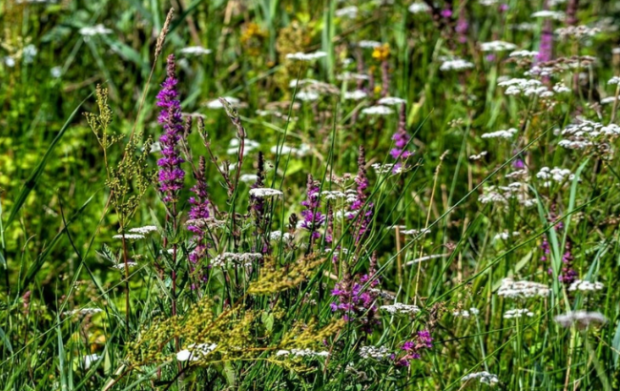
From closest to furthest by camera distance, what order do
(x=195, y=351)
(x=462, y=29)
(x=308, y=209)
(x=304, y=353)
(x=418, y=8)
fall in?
(x=195, y=351)
(x=304, y=353)
(x=308, y=209)
(x=462, y=29)
(x=418, y=8)

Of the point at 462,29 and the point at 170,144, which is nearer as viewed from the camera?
the point at 170,144

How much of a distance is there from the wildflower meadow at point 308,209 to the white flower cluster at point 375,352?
0.03 m

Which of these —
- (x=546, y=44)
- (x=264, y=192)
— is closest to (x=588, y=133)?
(x=264, y=192)

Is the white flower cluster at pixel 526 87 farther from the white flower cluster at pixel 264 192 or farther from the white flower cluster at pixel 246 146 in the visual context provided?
the white flower cluster at pixel 264 192

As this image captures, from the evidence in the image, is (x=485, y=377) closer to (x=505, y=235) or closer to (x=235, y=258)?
(x=235, y=258)

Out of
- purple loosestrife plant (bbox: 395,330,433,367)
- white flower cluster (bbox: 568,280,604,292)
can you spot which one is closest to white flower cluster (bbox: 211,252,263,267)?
purple loosestrife plant (bbox: 395,330,433,367)

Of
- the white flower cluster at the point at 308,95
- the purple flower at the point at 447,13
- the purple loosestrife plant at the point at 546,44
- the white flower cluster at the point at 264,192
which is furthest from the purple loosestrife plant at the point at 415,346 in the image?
the purple loosestrife plant at the point at 546,44

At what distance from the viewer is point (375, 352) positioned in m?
1.74

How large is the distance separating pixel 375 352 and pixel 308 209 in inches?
15.7

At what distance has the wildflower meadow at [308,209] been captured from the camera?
5.60ft

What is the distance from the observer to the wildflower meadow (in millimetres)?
1707

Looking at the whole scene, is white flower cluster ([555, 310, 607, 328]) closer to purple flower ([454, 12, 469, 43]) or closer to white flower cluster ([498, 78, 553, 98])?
white flower cluster ([498, 78, 553, 98])

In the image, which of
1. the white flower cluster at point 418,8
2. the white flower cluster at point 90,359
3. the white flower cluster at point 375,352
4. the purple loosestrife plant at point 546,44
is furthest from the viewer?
the white flower cluster at point 418,8

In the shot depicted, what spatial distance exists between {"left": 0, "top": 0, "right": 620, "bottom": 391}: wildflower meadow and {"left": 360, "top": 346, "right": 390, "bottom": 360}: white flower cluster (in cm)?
3
